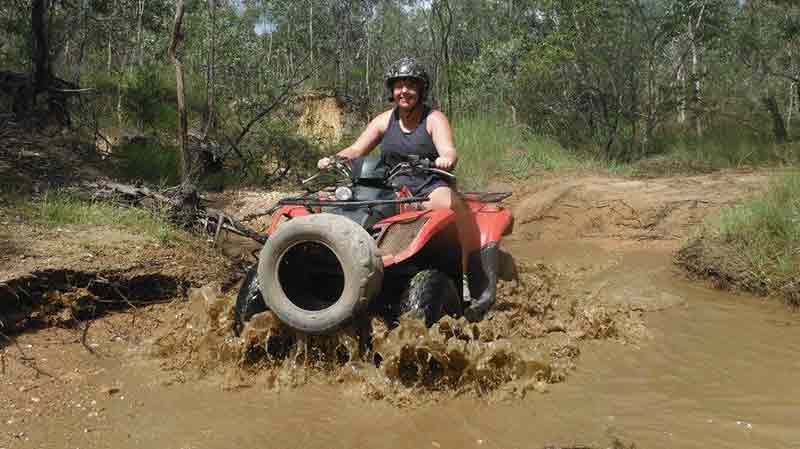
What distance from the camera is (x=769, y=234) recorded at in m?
4.98

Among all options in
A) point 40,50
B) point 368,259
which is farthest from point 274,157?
point 368,259

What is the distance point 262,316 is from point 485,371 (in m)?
1.18

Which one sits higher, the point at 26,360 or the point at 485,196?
the point at 485,196

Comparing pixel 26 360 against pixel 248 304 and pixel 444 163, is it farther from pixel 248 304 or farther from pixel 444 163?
pixel 444 163

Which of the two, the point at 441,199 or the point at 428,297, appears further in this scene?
the point at 441,199

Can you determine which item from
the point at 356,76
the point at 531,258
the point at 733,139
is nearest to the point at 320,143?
the point at 531,258

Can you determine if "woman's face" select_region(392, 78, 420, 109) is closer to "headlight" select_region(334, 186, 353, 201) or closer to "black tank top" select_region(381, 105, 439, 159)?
"black tank top" select_region(381, 105, 439, 159)

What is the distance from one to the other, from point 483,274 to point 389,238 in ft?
Result: 3.59

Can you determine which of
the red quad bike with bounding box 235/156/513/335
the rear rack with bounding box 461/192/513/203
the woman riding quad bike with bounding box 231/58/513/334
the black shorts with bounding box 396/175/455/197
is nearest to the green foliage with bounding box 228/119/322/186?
the woman riding quad bike with bounding box 231/58/513/334

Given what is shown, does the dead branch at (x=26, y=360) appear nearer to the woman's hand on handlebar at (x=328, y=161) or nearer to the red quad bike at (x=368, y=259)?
the red quad bike at (x=368, y=259)

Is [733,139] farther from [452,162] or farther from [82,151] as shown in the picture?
[82,151]

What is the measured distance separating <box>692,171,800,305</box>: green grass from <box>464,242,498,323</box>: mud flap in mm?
2014

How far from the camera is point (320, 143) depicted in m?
11.8

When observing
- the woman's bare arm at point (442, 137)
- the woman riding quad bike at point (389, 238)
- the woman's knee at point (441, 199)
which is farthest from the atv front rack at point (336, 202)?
Answer: the woman's bare arm at point (442, 137)
